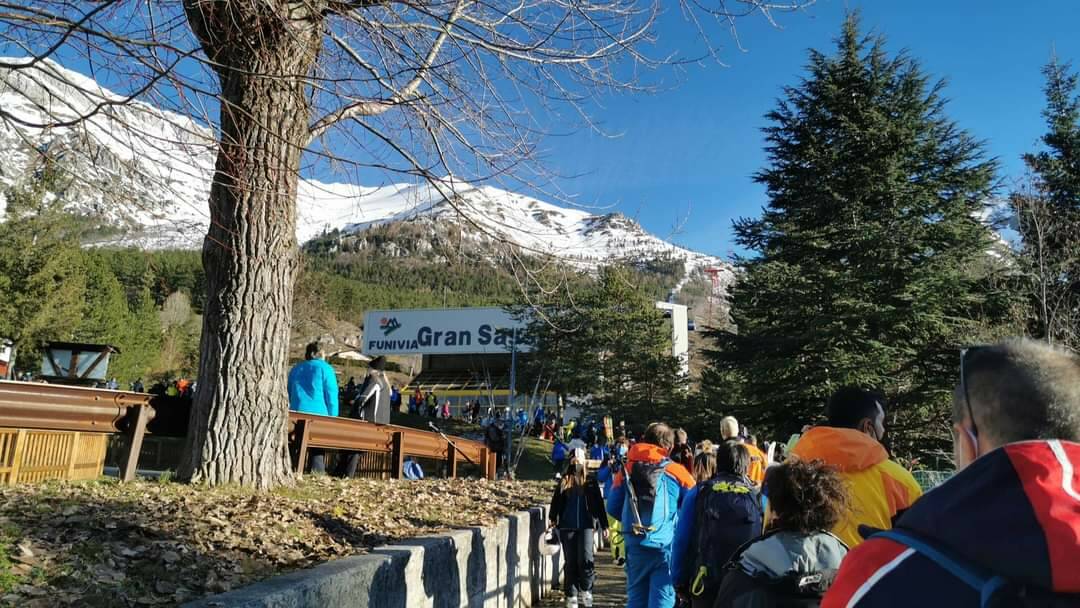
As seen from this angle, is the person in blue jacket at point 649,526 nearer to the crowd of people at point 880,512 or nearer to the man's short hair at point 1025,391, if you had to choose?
the crowd of people at point 880,512

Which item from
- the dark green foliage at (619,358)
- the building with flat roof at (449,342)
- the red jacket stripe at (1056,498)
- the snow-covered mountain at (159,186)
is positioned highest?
the building with flat roof at (449,342)

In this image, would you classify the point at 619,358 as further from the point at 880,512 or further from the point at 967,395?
the point at 967,395

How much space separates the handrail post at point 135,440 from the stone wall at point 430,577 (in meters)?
2.85

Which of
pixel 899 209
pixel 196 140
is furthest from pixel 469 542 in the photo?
pixel 899 209

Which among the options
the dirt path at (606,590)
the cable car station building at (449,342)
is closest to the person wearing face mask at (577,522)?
the dirt path at (606,590)

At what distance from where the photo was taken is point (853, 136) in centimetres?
2438

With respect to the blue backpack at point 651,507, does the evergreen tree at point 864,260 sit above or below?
above

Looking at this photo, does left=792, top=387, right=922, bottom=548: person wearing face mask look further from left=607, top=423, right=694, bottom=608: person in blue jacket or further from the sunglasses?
left=607, top=423, right=694, bottom=608: person in blue jacket

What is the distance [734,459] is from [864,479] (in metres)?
1.96

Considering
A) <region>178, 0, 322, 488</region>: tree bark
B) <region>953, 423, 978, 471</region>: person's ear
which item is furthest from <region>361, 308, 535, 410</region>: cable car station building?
<region>953, 423, 978, 471</region>: person's ear

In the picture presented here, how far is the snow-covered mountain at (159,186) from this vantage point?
4.07 m

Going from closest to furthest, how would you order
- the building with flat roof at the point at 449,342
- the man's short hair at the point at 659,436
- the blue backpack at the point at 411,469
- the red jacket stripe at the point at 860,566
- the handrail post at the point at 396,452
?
the red jacket stripe at the point at 860,566 < the man's short hair at the point at 659,436 < the handrail post at the point at 396,452 < the blue backpack at the point at 411,469 < the building with flat roof at the point at 449,342

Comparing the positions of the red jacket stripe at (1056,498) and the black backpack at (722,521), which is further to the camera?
the black backpack at (722,521)

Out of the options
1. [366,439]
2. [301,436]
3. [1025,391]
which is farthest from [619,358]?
[1025,391]
